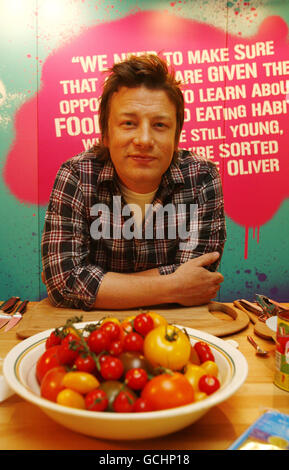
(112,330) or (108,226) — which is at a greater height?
(108,226)

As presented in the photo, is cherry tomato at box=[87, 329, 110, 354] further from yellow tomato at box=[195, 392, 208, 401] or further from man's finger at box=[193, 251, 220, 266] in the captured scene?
man's finger at box=[193, 251, 220, 266]

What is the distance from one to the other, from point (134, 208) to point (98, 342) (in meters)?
1.01

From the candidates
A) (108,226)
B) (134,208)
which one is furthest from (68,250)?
(134,208)

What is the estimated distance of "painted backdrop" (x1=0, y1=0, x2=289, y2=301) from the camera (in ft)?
8.66

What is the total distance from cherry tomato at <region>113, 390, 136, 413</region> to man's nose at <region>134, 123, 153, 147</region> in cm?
96

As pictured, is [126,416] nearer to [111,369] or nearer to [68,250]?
[111,369]

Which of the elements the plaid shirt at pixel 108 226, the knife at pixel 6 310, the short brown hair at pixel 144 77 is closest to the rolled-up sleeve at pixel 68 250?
the plaid shirt at pixel 108 226

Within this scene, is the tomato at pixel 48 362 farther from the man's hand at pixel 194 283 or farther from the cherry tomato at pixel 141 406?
the man's hand at pixel 194 283

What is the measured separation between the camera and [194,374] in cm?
64

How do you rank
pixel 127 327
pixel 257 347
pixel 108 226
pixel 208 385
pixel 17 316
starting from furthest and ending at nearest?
1. pixel 108 226
2. pixel 17 316
3. pixel 257 347
4. pixel 127 327
5. pixel 208 385

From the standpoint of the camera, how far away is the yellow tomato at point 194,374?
2.06 feet

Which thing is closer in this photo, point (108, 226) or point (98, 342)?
point (98, 342)

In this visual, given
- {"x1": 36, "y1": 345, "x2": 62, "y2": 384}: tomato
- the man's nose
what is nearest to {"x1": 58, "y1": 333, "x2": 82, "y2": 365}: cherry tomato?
{"x1": 36, "y1": 345, "x2": 62, "y2": 384}: tomato

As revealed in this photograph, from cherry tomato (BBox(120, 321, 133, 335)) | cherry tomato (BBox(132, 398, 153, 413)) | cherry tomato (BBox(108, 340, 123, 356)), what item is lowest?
cherry tomato (BBox(132, 398, 153, 413))
